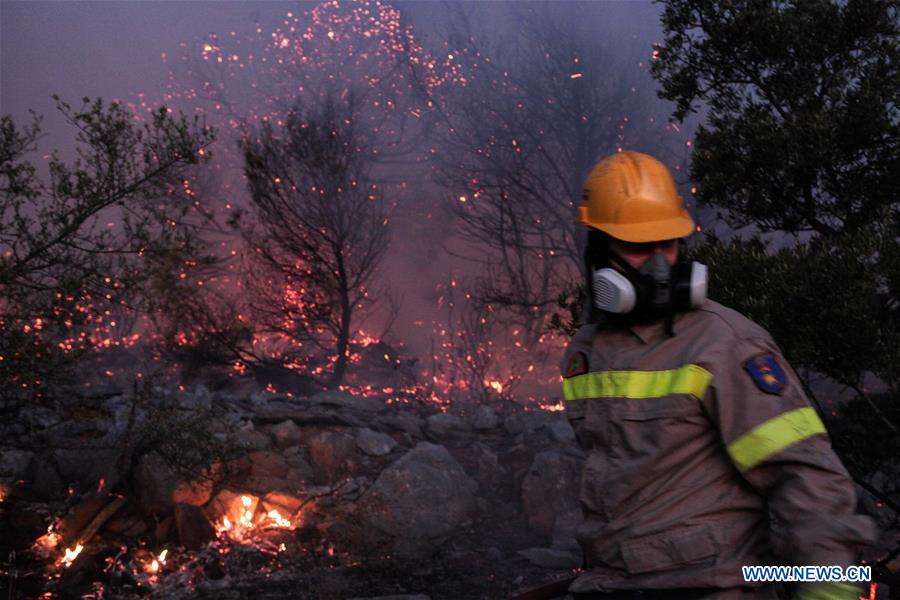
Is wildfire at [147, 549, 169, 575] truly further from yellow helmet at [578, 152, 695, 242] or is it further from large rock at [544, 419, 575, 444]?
yellow helmet at [578, 152, 695, 242]

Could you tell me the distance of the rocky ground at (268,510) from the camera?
6.56 m

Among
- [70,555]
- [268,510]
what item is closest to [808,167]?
[268,510]

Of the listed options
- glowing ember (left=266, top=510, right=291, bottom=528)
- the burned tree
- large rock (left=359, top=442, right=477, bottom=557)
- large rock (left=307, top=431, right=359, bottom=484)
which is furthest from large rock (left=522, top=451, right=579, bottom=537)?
the burned tree

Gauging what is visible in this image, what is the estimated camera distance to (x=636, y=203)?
82.3 inches

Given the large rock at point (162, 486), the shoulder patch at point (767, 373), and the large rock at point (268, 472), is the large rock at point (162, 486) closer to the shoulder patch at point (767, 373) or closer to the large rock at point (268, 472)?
the large rock at point (268, 472)

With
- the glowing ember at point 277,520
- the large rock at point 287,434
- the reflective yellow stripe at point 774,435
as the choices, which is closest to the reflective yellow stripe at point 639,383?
the reflective yellow stripe at point 774,435

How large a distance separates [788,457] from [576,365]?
25.4 inches

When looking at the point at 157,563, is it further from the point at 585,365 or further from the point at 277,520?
the point at 585,365

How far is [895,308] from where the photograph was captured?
4.48 m

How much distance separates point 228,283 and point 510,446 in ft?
32.3

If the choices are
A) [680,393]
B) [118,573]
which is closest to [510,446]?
[118,573]

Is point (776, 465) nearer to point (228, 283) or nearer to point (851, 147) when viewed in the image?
point (851, 147)

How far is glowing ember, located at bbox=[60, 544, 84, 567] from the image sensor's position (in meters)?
6.49

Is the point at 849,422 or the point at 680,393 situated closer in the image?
the point at 680,393
